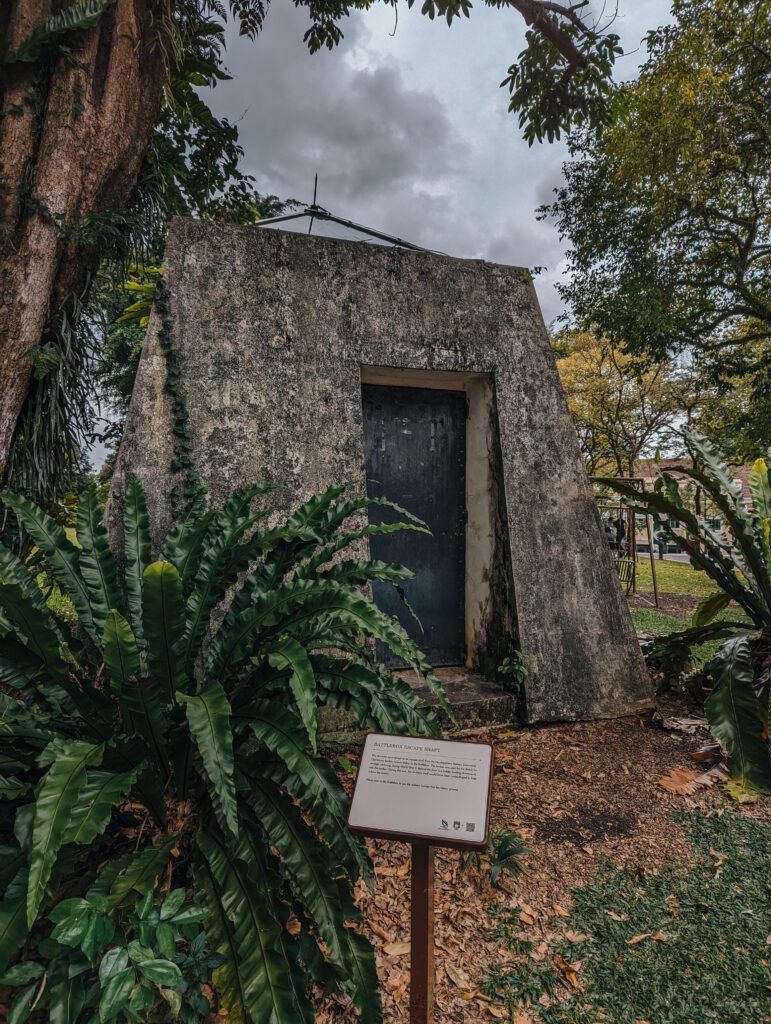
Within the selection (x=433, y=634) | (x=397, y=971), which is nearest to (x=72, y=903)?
(x=397, y=971)

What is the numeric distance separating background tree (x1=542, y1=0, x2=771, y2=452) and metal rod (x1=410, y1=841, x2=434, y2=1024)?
30.2 ft

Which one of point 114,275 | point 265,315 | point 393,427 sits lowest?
point 393,427

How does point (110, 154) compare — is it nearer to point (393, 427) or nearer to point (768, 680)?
point (393, 427)

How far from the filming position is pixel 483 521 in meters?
4.16

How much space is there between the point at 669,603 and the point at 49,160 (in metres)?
10.3

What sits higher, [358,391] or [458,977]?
[358,391]

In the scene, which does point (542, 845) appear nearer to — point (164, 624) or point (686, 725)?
point (686, 725)

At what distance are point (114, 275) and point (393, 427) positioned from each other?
222 centimetres

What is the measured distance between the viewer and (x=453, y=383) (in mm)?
4277

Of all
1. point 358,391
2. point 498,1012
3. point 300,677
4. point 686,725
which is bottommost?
point 498,1012

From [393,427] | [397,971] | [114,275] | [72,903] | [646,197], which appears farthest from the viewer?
[646,197]

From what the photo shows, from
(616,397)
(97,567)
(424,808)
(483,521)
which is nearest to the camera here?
(424,808)

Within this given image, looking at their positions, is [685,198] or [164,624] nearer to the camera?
[164,624]

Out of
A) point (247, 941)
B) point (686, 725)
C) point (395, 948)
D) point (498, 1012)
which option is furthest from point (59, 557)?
point (686, 725)
